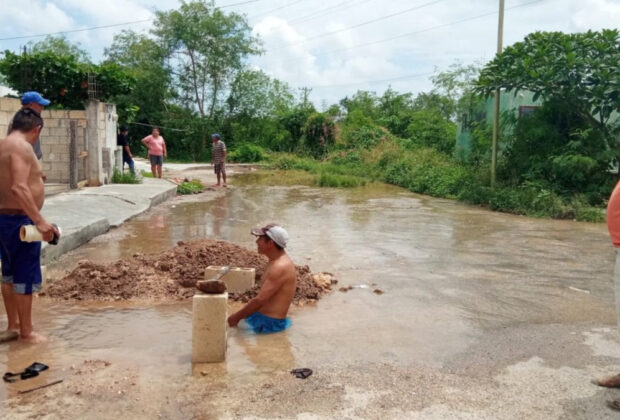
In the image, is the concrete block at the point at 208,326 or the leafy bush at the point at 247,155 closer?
the concrete block at the point at 208,326

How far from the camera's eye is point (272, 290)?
16.9 ft

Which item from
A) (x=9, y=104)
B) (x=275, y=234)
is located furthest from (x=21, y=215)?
(x=9, y=104)

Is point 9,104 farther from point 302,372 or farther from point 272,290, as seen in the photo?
point 302,372

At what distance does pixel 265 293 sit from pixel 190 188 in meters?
13.2

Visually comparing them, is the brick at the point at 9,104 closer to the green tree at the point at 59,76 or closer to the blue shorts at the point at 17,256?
the green tree at the point at 59,76

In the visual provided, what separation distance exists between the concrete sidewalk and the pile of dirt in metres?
1.43

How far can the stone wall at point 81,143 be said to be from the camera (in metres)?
15.3

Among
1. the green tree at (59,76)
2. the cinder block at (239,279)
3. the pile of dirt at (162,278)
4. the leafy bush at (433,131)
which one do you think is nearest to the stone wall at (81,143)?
the green tree at (59,76)

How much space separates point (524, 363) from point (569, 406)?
0.80 meters

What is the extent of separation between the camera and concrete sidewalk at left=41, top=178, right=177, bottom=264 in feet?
29.2

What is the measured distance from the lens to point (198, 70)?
129 ft

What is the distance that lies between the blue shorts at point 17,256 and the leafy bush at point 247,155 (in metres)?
32.2

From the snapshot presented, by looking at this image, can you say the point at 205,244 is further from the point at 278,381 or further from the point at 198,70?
the point at 198,70

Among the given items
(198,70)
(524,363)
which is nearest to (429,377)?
(524,363)
